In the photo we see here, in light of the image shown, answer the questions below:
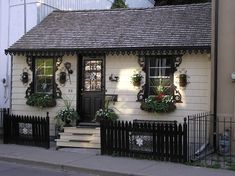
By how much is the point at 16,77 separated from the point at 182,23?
589 centimetres

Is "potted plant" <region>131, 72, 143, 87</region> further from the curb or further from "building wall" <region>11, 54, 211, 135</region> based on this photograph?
the curb

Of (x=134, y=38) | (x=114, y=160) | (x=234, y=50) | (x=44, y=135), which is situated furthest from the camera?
(x=134, y=38)

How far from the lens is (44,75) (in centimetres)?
1553

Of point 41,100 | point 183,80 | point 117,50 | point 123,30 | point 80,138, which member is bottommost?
point 80,138

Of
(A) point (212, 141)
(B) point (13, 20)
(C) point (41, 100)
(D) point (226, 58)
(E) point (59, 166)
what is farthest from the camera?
(B) point (13, 20)

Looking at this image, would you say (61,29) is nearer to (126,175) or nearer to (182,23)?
(182,23)

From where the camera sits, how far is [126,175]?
9.84 metres

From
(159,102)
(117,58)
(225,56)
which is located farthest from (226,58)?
(117,58)

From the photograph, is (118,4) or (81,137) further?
(118,4)

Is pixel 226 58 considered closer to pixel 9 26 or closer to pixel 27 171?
pixel 27 171

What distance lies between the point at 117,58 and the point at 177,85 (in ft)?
6.92

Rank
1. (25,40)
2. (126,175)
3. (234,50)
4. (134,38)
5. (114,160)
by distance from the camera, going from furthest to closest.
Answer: (25,40) → (134,38) → (234,50) → (114,160) → (126,175)

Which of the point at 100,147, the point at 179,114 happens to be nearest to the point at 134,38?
the point at 179,114

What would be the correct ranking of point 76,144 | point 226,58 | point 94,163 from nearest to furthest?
point 94,163
point 226,58
point 76,144
